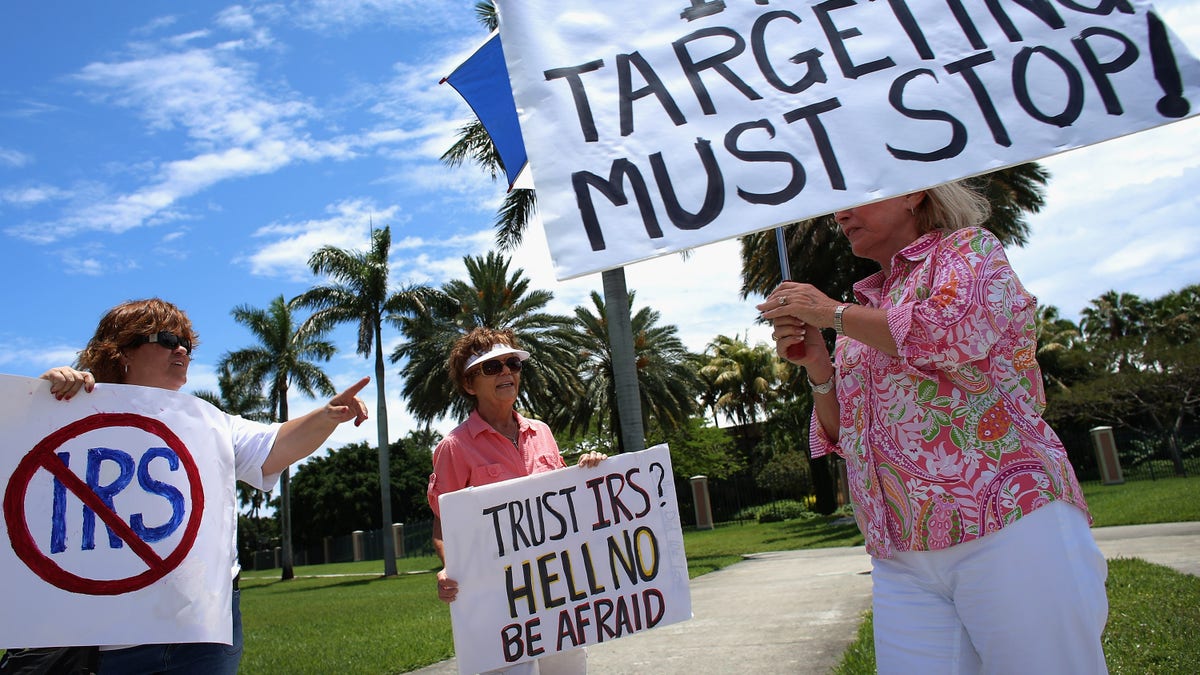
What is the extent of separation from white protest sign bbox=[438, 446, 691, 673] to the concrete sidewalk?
6.53ft

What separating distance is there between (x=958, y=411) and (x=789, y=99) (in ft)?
3.06

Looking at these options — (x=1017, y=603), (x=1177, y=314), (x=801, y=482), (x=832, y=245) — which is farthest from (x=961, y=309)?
(x=1177, y=314)

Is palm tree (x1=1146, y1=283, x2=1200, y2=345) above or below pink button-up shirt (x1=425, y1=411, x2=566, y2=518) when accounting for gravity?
above

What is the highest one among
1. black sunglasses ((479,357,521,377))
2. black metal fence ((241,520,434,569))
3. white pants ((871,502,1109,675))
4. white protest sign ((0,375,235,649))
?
black sunglasses ((479,357,521,377))

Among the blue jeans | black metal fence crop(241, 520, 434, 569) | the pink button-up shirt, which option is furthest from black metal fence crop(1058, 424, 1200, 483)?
the blue jeans

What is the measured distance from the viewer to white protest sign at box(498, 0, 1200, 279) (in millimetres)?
2109

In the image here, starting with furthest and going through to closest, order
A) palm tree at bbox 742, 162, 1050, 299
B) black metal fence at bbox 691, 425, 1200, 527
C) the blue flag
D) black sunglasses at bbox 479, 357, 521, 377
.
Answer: black metal fence at bbox 691, 425, 1200, 527
palm tree at bbox 742, 162, 1050, 299
the blue flag
black sunglasses at bbox 479, 357, 521, 377

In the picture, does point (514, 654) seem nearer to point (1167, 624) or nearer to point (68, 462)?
point (68, 462)

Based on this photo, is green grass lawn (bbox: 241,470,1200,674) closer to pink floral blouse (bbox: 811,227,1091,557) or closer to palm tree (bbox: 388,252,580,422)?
pink floral blouse (bbox: 811,227,1091,557)

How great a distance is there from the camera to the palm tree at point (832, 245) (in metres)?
18.9

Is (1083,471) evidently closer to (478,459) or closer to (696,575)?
(696,575)

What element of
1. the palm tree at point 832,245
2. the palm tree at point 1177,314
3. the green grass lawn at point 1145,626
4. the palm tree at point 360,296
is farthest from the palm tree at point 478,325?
the palm tree at point 1177,314

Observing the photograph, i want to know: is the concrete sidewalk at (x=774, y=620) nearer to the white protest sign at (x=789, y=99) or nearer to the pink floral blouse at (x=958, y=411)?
the pink floral blouse at (x=958, y=411)

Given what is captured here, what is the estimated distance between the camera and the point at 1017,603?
1865 millimetres
